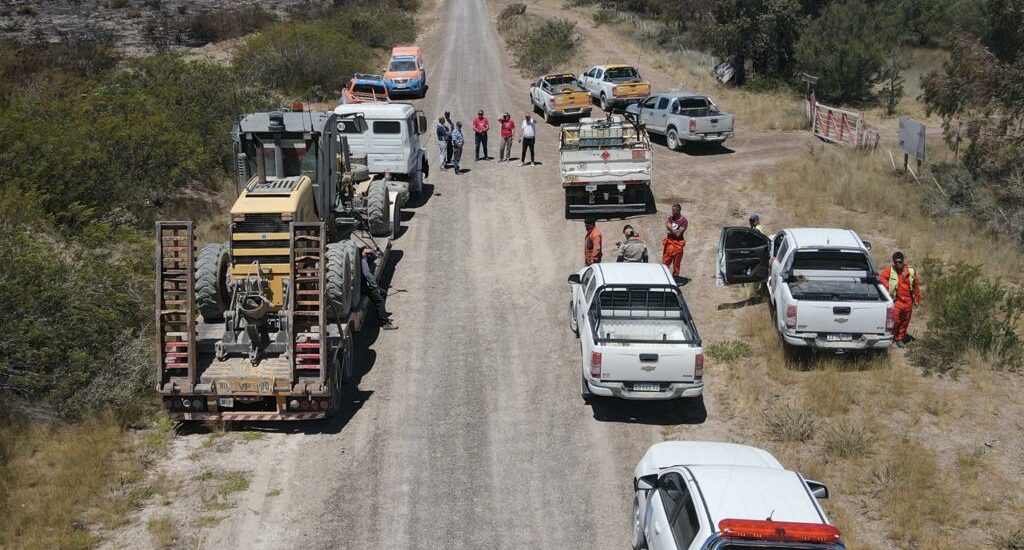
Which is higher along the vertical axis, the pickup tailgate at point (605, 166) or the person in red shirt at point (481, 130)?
the pickup tailgate at point (605, 166)

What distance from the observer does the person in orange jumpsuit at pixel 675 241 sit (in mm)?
17375

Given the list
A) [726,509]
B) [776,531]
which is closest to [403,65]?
[726,509]

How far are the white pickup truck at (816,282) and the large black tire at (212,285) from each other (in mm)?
8821

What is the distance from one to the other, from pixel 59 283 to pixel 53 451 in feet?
9.67

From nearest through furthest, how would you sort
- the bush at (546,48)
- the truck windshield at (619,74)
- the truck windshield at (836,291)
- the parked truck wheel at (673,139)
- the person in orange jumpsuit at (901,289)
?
the truck windshield at (836,291) → the person in orange jumpsuit at (901,289) → the parked truck wheel at (673,139) → the truck windshield at (619,74) → the bush at (546,48)

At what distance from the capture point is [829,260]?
49.1ft

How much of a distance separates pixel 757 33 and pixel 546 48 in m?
12.5

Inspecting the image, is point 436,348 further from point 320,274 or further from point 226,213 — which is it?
point 226,213

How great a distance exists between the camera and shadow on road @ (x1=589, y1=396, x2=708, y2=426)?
12.8 metres

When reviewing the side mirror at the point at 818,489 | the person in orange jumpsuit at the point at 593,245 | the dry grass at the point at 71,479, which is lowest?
the dry grass at the point at 71,479

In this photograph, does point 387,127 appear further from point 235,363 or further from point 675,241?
point 235,363

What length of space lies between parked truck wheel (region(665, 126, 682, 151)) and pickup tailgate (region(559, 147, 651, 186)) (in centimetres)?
776

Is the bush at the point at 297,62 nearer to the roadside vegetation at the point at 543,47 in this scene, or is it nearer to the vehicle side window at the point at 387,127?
the roadside vegetation at the point at 543,47

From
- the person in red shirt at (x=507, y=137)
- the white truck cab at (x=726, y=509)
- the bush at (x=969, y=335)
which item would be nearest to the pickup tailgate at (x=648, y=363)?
the white truck cab at (x=726, y=509)
